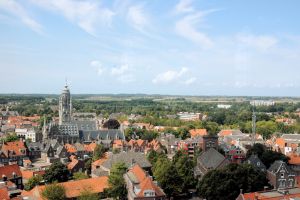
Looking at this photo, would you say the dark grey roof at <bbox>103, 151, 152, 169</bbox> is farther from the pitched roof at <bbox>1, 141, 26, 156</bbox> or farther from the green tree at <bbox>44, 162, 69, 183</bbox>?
the pitched roof at <bbox>1, 141, 26, 156</bbox>

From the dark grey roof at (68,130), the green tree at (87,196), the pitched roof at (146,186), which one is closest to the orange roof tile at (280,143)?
the dark grey roof at (68,130)

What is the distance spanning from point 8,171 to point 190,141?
1797 inches

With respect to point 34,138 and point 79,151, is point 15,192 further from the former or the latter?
point 34,138

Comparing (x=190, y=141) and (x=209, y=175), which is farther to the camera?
(x=190, y=141)

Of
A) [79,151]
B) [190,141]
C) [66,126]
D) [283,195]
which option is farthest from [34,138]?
[283,195]

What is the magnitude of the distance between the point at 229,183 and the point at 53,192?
75.8 ft

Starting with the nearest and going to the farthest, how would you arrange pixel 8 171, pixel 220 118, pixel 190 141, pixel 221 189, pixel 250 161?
pixel 221 189 → pixel 8 171 → pixel 250 161 → pixel 190 141 → pixel 220 118

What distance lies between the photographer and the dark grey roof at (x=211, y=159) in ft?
218

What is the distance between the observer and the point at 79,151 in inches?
3875

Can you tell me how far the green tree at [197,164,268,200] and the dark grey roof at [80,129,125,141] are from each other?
63.9 metres

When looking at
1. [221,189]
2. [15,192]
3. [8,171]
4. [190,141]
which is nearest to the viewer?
[221,189]

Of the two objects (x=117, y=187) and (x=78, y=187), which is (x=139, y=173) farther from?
(x=78, y=187)

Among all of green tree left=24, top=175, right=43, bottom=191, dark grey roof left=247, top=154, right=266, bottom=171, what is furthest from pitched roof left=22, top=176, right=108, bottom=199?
dark grey roof left=247, top=154, right=266, bottom=171

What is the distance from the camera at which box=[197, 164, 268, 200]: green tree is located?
174 ft
